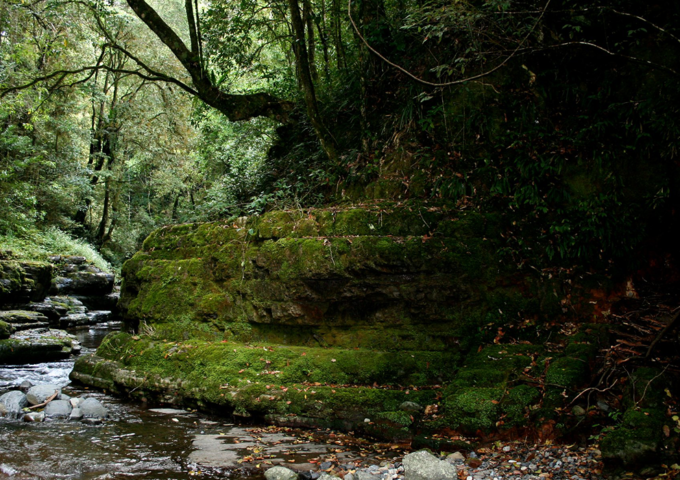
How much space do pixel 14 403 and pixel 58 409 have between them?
0.53 meters

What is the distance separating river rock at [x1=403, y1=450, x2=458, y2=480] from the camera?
3.19 m

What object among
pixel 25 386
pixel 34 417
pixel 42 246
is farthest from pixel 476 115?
pixel 42 246

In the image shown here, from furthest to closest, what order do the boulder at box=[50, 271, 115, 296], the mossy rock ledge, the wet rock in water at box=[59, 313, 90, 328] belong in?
the boulder at box=[50, 271, 115, 296], the wet rock in water at box=[59, 313, 90, 328], the mossy rock ledge

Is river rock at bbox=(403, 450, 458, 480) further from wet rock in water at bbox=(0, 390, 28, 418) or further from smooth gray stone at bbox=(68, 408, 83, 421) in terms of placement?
wet rock in water at bbox=(0, 390, 28, 418)

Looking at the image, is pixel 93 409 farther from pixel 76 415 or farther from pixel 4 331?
pixel 4 331

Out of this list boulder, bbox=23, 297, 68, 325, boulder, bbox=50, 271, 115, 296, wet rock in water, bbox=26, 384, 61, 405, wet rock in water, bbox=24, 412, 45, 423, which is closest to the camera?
wet rock in water, bbox=24, 412, 45, 423

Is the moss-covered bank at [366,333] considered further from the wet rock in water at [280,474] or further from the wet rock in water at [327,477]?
the wet rock in water at [280,474]

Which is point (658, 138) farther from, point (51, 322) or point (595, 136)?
point (51, 322)

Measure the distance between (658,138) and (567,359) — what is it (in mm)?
3135

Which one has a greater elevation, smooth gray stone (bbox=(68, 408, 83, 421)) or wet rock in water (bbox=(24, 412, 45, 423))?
wet rock in water (bbox=(24, 412, 45, 423))

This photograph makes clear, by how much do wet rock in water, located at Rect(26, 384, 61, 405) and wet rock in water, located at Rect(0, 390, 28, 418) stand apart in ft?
0.31

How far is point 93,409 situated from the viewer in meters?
5.05

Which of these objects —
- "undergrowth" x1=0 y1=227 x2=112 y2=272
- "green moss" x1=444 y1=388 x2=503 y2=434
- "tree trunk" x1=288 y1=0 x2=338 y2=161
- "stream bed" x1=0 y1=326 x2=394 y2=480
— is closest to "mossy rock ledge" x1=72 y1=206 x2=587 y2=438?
"green moss" x1=444 y1=388 x2=503 y2=434

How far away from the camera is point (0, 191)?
14.8 metres
